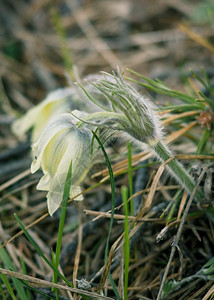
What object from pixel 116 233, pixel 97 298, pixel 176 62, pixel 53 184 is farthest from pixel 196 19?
pixel 97 298

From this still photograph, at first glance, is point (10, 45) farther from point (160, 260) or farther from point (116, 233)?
point (160, 260)

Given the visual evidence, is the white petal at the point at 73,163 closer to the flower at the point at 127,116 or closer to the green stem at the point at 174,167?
the flower at the point at 127,116

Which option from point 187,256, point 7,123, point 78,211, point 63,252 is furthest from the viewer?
point 7,123

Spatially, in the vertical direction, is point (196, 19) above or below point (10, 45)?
below

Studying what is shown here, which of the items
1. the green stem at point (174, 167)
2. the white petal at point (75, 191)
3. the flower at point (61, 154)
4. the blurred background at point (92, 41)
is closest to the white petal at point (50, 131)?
the flower at point (61, 154)

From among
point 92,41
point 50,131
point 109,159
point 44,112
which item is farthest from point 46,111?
point 92,41

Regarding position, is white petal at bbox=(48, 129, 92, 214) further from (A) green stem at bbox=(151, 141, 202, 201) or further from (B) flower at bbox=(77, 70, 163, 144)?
(A) green stem at bbox=(151, 141, 202, 201)

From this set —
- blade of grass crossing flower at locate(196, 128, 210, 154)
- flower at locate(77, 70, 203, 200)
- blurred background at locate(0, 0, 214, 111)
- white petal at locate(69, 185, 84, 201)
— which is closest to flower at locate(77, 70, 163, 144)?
flower at locate(77, 70, 203, 200)

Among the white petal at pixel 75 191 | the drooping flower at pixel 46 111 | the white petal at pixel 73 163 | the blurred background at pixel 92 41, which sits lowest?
the white petal at pixel 75 191
